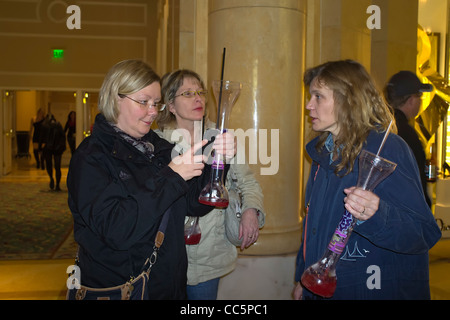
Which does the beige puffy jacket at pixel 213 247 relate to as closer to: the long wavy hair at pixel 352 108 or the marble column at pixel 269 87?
the long wavy hair at pixel 352 108

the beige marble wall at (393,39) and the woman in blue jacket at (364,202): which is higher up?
the beige marble wall at (393,39)

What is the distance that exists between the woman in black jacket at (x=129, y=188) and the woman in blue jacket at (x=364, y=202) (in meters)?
0.43

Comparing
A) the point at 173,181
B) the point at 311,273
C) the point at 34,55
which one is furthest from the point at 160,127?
the point at 34,55

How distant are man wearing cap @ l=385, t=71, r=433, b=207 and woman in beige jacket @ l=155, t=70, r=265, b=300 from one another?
147 centimetres

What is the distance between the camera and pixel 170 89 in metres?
2.29

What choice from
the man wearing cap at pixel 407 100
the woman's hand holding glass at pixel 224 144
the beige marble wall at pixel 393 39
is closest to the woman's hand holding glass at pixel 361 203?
the woman's hand holding glass at pixel 224 144

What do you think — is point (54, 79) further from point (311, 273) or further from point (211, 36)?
point (311, 273)

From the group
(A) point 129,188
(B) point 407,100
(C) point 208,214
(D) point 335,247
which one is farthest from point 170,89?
(B) point 407,100

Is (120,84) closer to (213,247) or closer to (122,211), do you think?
(122,211)

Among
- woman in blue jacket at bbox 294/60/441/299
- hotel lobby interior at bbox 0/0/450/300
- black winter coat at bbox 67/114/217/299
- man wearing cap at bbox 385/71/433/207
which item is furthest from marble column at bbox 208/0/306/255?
black winter coat at bbox 67/114/217/299

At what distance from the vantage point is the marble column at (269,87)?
10.2 ft

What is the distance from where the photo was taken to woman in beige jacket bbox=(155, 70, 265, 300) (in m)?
2.14

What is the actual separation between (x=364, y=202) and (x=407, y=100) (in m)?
2.23
